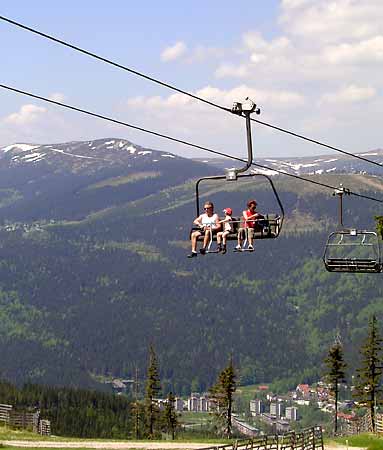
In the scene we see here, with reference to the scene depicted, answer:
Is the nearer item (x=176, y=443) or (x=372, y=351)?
(x=176, y=443)

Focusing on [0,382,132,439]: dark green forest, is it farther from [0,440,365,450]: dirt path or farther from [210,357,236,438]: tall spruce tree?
[0,440,365,450]: dirt path

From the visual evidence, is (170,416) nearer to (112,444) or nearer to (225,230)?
(112,444)

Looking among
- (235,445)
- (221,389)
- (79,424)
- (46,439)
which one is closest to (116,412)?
(79,424)

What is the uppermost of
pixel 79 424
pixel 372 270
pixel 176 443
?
pixel 372 270

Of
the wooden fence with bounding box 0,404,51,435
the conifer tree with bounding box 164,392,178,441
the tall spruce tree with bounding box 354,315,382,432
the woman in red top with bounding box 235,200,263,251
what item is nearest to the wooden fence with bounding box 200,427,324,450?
the woman in red top with bounding box 235,200,263,251

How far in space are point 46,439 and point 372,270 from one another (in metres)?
37.6

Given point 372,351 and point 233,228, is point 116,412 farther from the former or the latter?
point 233,228

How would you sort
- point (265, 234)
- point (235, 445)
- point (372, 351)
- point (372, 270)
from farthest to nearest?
point (372, 351), point (235, 445), point (372, 270), point (265, 234)

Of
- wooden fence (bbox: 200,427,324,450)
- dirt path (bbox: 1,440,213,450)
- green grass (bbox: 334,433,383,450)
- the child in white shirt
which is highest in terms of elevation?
the child in white shirt

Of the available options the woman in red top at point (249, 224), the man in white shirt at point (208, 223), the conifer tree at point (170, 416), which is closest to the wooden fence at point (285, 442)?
the man in white shirt at point (208, 223)

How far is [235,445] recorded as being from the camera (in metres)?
44.0

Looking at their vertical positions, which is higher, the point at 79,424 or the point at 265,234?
the point at 265,234

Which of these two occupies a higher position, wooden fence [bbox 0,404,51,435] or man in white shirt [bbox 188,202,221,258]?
man in white shirt [bbox 188,202,221,258]

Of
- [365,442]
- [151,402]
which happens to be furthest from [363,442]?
[151,402]
